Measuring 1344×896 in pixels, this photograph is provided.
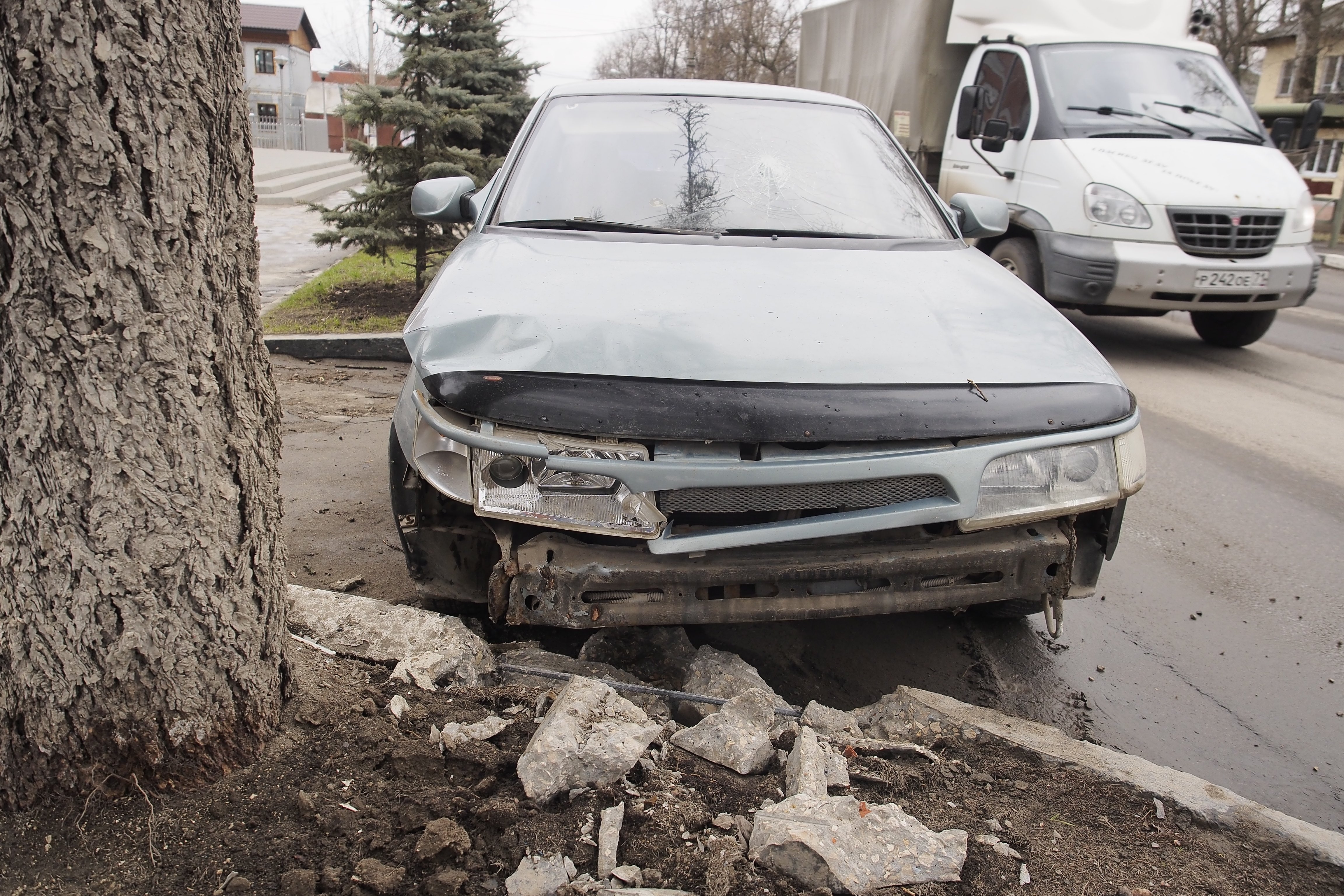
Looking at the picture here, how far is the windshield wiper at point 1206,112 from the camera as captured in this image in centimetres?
759

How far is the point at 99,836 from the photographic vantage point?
1758 millimetres

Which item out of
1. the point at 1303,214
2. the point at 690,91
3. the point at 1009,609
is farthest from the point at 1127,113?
the point at 1009,609

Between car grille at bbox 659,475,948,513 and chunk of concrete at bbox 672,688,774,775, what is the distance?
0.48m

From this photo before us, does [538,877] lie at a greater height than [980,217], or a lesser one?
lesser

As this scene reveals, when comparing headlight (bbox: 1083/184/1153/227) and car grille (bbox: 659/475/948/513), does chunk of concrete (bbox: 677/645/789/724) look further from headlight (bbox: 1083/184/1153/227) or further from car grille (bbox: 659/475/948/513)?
headlight (bbox: 1083/184/1153/227)

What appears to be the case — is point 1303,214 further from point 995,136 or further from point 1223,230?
point 995,136

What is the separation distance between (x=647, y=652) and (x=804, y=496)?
820 mm

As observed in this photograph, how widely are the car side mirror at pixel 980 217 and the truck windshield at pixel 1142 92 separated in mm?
3618

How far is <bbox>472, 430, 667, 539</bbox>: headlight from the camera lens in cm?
236

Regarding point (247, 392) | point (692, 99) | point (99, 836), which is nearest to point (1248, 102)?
point (692, 99)

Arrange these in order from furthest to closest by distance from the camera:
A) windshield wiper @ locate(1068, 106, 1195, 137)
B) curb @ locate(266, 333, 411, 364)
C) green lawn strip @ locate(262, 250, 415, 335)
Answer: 1. green lawn strip @ locate(262, 250, 415, 335)
2. windshield wiper @ locate(1068, 106, 1195, 137)
3. curb @ locate(266, 333, 411, 364)

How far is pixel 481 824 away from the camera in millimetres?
1856

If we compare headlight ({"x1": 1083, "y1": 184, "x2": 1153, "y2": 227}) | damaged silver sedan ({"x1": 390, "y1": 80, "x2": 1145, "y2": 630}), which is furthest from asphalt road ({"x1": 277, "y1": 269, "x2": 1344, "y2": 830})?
headlight ({"x1": 1083, "y1": 184, "x2": 1153, "y2": 227})

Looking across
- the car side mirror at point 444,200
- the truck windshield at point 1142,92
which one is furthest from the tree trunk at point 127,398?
the truck windshield at point 1142,92
